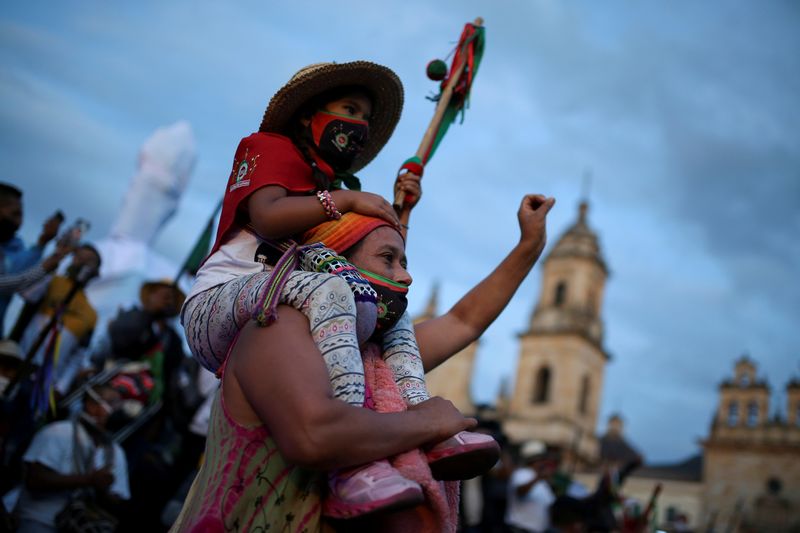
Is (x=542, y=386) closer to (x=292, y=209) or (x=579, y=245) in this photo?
(x=579, y=245)

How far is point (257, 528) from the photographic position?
1973 mm

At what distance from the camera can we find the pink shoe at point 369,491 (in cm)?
172

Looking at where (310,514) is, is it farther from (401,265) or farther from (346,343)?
(401,265)

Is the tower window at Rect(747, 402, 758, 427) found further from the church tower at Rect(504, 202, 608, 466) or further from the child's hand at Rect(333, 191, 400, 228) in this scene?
the child's hand at Rect(333, 191, 400, 228)

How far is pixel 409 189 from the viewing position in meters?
2.90

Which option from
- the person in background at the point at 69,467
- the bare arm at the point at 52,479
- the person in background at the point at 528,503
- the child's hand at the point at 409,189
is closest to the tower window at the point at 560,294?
the person in background at the point at 528,503

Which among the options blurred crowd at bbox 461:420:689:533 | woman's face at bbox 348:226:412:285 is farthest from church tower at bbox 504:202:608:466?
woman's face at bbox 348:226:412:285

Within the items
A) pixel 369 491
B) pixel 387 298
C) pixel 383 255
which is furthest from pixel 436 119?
pixel 369 491

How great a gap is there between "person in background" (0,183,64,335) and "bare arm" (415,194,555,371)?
3.64m

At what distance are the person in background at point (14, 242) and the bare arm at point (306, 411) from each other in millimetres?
3922

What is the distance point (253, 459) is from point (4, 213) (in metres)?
4.32

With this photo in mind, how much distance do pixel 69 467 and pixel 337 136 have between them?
351 centimetres

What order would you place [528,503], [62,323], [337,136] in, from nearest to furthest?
Result: [337,136]
[62,323]
[528,503]

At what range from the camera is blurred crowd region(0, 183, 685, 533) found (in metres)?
4.91
